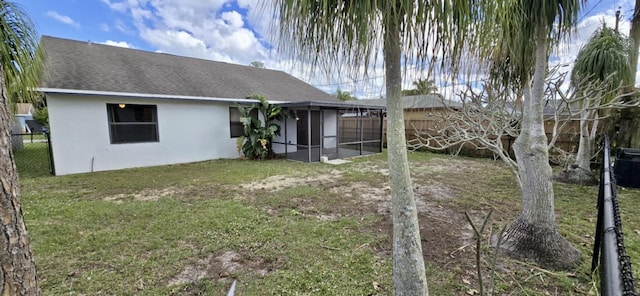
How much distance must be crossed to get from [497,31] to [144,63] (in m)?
12.0

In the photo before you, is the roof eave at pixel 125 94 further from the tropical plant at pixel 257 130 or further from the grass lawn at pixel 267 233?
the grass lawn at pixel 267 233

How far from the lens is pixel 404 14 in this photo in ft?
4.12

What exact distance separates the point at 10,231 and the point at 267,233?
2.65 m

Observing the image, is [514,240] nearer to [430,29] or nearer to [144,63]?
[430,29]

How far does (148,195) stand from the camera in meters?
5.37

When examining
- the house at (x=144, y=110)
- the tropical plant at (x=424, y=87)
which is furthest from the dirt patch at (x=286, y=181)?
the tropical plant at (x=424, y=87)

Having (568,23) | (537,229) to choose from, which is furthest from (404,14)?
(537,229)

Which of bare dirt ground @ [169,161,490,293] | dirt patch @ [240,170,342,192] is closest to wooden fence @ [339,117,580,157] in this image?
bare dirt ground @ [169,161,490,293]

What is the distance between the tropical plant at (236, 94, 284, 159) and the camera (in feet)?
Result: 32.1

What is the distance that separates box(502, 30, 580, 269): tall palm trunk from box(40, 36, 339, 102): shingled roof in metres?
9.20

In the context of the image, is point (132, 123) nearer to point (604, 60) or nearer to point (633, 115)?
point (604, 60)

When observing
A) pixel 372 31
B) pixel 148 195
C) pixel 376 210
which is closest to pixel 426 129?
pixel 376 210

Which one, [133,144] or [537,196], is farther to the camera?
[133,144]

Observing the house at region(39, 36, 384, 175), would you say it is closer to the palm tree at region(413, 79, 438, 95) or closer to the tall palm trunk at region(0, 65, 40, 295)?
the tall palm trunk at region(0, 65, 40, 295)
